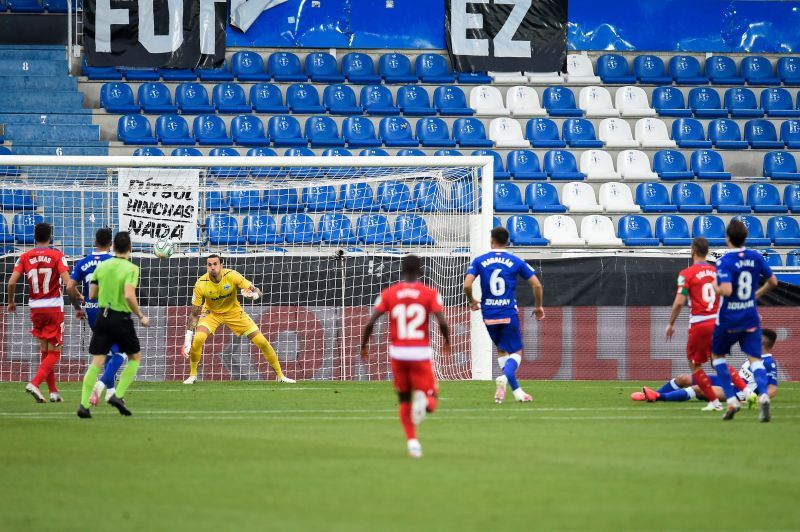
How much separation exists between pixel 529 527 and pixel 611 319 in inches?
544

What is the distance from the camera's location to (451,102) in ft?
87.1

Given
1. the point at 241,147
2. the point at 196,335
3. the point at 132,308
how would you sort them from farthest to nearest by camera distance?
the point at 241,147, the point at 196,335, the point at 132,308

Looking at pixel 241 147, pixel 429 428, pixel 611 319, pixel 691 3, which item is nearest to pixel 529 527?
pixel 429 428

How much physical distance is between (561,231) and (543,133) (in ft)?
9.72

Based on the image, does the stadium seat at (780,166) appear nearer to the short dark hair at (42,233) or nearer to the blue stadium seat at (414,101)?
the blue stadium seat at (414,101)

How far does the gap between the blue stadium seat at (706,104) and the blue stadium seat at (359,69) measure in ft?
23.8

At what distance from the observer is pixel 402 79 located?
26938 millimetres

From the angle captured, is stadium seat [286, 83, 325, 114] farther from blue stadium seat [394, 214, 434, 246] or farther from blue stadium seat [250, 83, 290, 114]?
blue stadium seat [394, 214, 434, 246]

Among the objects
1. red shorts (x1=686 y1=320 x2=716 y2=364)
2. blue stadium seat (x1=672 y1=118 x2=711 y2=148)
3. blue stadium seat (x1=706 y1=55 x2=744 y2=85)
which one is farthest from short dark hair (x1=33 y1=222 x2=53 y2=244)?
blue stadium seat (x1=706 y1=55 x2=744 y2=85)

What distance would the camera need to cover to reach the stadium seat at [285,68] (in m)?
26.5

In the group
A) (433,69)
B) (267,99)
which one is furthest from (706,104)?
(267,99)

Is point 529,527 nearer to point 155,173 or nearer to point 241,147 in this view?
point 155,173

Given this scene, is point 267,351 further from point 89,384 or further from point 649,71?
point 649,71

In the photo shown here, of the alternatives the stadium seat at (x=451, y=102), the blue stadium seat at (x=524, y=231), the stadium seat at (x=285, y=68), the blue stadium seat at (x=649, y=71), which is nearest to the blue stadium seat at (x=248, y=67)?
the stadium seat at (x=285, y=68)
